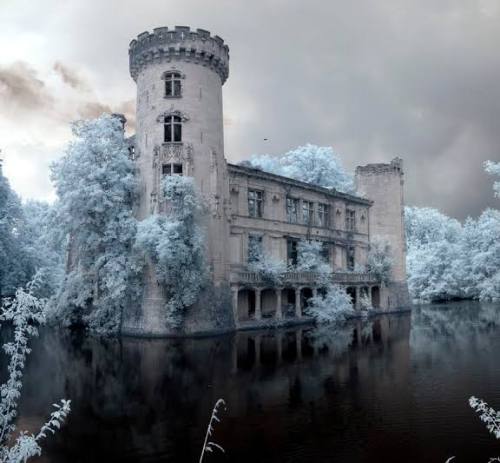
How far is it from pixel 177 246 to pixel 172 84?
475 inches

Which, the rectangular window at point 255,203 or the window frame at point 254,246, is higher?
the rectangular window at point 255,203

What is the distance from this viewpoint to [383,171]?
5556 cm

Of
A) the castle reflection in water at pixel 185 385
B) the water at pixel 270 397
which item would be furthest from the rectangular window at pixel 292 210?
the water at pixel 270 397

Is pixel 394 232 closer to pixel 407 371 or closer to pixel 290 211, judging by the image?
pixel 290 211

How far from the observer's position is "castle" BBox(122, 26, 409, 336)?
33.9m

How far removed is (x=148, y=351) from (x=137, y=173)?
14.0m

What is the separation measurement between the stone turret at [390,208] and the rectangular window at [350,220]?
340 centimetres

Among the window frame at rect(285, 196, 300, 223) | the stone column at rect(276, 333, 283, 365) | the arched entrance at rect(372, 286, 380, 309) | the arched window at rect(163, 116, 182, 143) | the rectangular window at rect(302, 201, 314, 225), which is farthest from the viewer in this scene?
the arched entrance at rect(372, 286, 380, 309)

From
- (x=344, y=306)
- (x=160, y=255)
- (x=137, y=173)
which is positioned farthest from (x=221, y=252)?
(x=344, y=306)

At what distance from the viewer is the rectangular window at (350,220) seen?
50844 mm

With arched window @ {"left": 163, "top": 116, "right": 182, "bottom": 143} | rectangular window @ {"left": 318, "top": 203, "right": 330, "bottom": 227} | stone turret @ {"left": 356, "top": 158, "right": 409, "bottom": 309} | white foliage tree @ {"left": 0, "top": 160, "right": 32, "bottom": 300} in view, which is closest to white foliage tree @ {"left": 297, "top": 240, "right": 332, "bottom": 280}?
rectangular window @ {"left": 318, "top": 203, "right": 330, "bottom": 227}

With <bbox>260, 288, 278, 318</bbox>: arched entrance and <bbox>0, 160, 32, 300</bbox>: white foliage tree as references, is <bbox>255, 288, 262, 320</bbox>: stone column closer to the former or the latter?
<bbox>260, 288, 278, 318</bbox>: arched entrance

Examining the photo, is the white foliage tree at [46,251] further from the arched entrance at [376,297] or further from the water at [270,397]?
the arched entrance at [376,297]

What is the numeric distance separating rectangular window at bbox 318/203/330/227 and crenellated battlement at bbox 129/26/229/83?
16.9 metres
